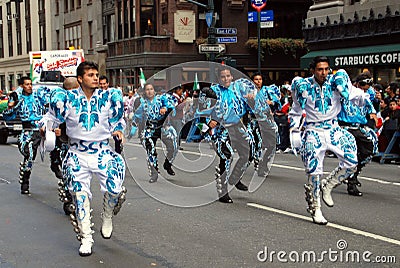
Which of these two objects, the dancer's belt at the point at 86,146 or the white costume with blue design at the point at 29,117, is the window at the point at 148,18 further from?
the dancer's belt at the point at 86,146

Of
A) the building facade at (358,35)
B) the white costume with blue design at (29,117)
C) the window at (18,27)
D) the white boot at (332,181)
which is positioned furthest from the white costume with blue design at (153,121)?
the window at (18,27)

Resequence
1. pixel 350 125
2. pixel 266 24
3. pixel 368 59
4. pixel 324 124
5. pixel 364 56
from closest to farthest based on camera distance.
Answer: pixel 324 124, pixel 350 125, pixel 266 24, pixel 368 59, pixel 364 56

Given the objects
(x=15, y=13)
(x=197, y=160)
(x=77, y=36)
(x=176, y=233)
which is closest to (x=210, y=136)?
(x=176, y=233)

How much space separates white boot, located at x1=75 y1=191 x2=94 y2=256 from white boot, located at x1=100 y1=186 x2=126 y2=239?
0.92 ft

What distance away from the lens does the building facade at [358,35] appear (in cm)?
2323

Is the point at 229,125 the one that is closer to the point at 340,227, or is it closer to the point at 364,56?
the point at 340,227

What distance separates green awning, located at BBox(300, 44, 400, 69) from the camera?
22991 mm

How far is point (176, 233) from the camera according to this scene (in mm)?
7453

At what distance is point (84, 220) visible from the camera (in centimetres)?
648

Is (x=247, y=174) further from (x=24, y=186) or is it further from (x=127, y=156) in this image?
(x=24, y=186)
